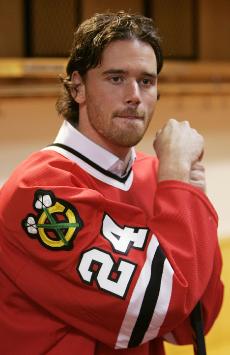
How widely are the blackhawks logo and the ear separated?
23cm

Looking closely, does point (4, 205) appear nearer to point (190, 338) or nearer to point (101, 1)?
point (190, 338)

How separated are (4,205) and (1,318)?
22cm

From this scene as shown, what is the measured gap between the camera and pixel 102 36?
1082 millimetres

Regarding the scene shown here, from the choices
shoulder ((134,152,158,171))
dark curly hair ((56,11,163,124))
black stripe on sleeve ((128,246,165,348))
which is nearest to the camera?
black stripe on sleeve ((128,246,165,348))

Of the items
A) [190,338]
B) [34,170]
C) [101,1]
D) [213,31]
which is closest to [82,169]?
[34,170]

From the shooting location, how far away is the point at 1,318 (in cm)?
108

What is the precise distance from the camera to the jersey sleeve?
98 cm

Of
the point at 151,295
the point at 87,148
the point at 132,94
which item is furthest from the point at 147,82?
the point at 151,295

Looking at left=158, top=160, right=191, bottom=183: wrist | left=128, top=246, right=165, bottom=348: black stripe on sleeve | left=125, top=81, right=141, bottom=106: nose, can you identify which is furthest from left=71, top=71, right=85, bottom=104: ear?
left=128, top=246, right=165, bottom=348: black stripe on sleeve

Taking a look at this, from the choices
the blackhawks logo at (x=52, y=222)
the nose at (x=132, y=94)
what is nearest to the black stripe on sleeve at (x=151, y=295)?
the blackhawks logo at (x=52, y=222)

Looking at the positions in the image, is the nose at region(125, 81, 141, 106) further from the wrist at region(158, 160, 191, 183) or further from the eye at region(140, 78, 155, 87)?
the wrist at region(158, 160, 191, 183)

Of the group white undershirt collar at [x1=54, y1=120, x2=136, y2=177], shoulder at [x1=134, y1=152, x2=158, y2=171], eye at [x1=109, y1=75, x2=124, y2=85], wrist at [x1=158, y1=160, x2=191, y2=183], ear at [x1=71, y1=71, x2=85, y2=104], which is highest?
eye at [x1=109, y1=75, x2=124, y2=85]

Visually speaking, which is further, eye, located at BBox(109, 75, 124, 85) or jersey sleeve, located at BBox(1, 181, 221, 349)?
eye, located at BBox(109, 75, 124, 85)

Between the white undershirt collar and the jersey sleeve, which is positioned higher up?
the white undershirt collar
